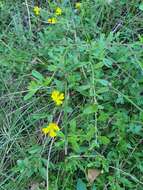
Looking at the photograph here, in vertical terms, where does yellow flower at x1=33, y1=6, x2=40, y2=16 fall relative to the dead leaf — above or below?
above

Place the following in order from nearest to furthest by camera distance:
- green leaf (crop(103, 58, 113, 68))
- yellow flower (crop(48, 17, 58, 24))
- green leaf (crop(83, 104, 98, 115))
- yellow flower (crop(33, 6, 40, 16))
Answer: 1. green leaf (crop(83, 104, 98, 115))
2. green leaf (crop(103, 58, 113, 68))
3. yellow flower (crop(48, 17, 58, 24))
4. yellow flower (crop(33, 6, 40, 16))

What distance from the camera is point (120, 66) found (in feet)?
5.51

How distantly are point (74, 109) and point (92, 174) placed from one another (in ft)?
0.98

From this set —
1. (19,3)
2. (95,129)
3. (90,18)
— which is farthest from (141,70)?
(19,3)

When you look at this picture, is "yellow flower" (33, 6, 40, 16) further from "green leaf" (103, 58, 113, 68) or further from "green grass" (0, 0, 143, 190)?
"green leaf" (103, 58, 113, 68)

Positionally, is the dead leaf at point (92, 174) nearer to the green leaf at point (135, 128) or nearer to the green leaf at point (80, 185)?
the green leaf at point (80, 185)

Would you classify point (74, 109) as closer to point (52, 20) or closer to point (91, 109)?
point (91, 109)

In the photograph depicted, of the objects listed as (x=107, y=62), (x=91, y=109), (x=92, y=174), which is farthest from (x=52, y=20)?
(x=92, y=174)

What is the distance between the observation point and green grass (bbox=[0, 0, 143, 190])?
1.55 metres

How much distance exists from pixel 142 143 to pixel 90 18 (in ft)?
2.38

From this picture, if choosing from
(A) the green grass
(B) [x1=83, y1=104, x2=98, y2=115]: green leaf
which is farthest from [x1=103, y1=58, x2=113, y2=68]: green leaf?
(B) [x1=83, y1=104, x2=98, y2=115]: green leaf

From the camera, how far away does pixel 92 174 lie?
1556mm

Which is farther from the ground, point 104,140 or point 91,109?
point 91,109

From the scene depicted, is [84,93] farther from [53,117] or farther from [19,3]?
[19,3]
